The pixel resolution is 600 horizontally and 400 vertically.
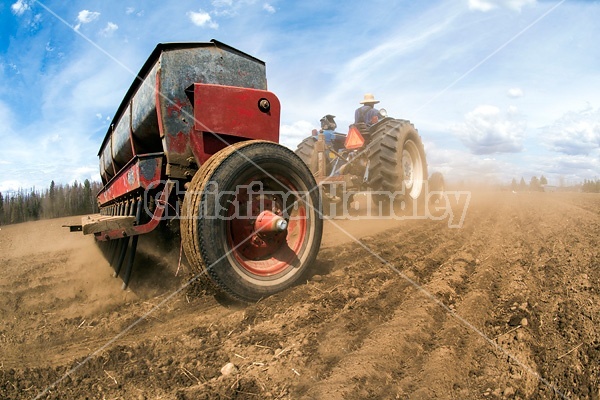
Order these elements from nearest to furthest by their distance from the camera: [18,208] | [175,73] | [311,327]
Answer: [311,327], [175,73], [18,208]

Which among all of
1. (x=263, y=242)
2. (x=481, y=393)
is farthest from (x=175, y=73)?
(x=481, y=393)

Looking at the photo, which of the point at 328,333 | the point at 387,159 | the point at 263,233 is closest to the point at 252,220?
the point at 263,233

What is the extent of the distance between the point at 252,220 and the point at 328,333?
1.04 meters

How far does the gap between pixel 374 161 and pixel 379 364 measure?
5.13 m

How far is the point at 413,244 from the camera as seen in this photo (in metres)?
4.56

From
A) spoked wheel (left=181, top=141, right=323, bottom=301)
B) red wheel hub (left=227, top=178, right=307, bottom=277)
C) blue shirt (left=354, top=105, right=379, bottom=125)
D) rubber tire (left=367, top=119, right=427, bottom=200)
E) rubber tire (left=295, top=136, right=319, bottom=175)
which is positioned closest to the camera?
spoked wheel (left=181, top=141, right=323, bottom=301)

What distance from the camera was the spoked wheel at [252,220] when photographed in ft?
7.42

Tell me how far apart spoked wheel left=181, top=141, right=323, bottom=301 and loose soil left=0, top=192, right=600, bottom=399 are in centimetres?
22

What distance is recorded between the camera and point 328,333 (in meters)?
2.00

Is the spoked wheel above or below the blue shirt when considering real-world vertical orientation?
below

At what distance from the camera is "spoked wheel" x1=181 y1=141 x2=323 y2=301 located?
2262 millimetres

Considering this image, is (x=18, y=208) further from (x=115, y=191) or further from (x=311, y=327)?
(x=311, y=327)

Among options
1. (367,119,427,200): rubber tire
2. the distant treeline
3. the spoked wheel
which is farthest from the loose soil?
the distant treeline

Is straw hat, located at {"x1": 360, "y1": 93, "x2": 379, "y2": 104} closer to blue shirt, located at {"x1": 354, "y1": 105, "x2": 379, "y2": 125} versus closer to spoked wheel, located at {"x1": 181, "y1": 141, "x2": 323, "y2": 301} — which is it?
blue shirt, located at {"x1": 354, "y1": 105, "x2": 379, "y2": 125}
